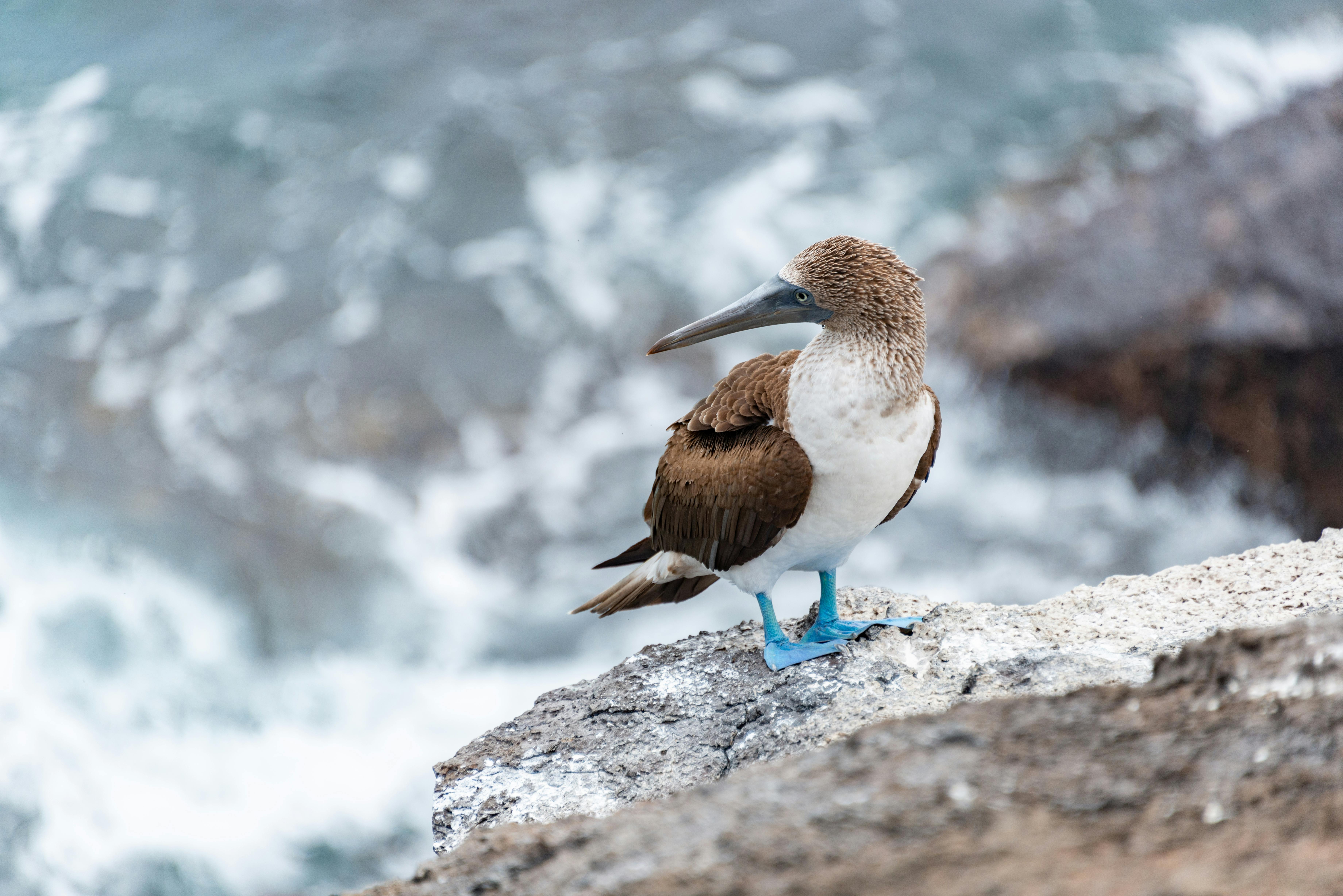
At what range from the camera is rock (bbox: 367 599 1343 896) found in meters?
1.71

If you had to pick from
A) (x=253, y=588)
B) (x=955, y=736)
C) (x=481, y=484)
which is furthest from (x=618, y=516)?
(x=955, y=736)

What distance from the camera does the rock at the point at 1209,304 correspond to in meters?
7.88

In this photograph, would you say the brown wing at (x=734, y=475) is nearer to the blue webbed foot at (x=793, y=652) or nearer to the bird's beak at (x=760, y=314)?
the bird's beak at (x=760, y=314)

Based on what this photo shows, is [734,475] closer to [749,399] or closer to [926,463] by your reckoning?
[749,399]

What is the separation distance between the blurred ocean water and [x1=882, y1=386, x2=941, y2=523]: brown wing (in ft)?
15.2

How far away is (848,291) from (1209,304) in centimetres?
551

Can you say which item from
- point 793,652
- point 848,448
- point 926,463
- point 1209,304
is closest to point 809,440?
point 848,448

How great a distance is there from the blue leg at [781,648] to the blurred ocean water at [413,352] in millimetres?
4195

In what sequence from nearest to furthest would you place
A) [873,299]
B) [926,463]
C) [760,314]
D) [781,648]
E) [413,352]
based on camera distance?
[873,299] < [760,314] < [781,648] < [926,463] < [413,352]

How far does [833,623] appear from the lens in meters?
4.38

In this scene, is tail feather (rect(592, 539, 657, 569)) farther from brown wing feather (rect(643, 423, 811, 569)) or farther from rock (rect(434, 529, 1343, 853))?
rock (rect(434, 529, 1343, 853))

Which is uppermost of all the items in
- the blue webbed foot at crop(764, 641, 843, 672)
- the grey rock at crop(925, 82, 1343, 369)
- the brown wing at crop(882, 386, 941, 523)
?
the grey rock at crop(925, 82, 1343, 369)

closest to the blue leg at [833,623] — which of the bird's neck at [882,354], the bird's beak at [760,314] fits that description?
the bird's neck at [882,354]

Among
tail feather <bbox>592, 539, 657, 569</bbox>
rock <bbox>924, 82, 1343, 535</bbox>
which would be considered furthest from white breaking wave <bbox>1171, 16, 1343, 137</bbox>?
tail feather <bbox>592, 539, 657, 569</bbox>
